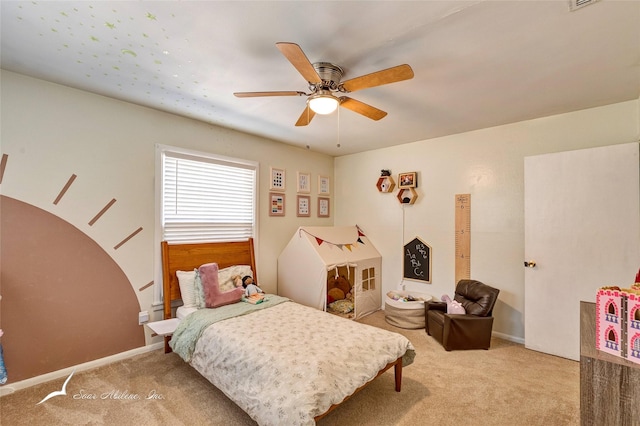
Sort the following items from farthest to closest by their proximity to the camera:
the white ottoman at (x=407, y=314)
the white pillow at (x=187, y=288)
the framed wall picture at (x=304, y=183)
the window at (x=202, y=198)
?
the framed wall picture at (x=304, y=183)
the white ottoman at (x=407, y=314)
the window at (x=202, y=198)
the white pillow at (x=187, y=288)

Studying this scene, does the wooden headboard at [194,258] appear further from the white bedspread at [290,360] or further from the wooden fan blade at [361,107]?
the wooden fan blade at [361,107]

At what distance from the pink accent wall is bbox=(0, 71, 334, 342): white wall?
13 cm

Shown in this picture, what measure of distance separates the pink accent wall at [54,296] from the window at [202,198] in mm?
463

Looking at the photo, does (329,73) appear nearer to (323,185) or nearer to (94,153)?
(94,153)

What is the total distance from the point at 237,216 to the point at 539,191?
3.59 meters

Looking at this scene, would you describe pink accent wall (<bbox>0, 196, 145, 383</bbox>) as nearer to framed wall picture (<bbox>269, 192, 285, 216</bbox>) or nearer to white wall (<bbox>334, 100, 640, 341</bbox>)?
framed wall picture (<bbox>269, 192, 285, 216</bbox>)

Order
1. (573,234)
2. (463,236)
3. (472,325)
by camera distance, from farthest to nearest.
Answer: (463,236) < (472,325) < (573,234)

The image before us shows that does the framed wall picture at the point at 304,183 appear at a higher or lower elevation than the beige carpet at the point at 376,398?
higher

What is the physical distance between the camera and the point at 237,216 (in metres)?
3.92

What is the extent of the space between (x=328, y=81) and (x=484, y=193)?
266 cm

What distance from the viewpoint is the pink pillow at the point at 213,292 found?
9.92 ft

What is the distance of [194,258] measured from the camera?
135 inches

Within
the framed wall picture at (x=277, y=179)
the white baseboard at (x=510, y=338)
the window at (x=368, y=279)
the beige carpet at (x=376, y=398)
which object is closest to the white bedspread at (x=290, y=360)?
the beige carpet at (x=376, y=398)

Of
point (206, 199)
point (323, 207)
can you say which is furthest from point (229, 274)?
point (323, 207)
